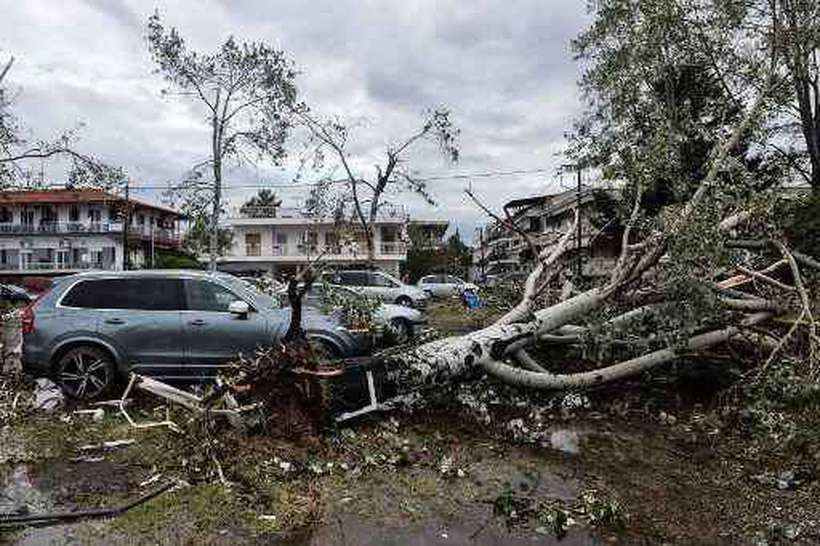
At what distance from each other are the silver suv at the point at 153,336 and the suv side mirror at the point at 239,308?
1 cm

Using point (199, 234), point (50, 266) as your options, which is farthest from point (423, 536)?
point (50, 266)

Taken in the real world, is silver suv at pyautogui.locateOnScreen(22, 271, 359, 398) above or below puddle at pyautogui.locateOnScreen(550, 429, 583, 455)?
above

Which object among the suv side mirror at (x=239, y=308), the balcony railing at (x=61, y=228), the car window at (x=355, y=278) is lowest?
the suv side mirror at (x=239, y=308)

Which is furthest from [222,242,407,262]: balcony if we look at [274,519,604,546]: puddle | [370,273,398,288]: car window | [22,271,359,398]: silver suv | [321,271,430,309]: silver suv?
[274,519,604,546]: puddle

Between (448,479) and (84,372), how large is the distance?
5002 millimetres

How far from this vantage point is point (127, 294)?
9.30 meters

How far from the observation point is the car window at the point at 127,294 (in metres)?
9.21

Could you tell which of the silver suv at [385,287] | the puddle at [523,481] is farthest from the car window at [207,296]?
the silver suv at [385,287]

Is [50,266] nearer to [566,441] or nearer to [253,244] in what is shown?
[253,244]

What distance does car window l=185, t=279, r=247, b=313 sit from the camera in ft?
30.0

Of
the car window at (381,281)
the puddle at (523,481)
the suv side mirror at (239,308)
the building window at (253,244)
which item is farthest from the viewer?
the building window at (253,244)

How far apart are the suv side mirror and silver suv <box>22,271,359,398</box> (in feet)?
0.05

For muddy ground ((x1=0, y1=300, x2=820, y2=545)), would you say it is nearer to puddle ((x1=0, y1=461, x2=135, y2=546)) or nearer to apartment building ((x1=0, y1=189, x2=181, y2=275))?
puddle ((x1=0, y1=461, x2=135, y2=546))

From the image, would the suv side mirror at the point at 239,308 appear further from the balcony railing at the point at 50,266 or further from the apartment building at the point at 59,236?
the balcony railing at the point at 50,266
